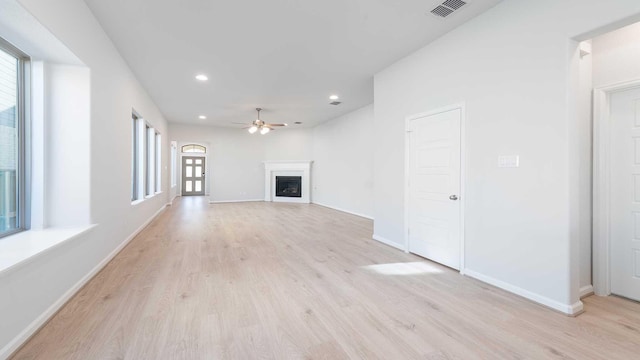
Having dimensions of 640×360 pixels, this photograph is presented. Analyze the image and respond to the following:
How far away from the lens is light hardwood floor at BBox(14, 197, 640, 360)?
1.84 meters

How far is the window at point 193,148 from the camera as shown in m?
13.5

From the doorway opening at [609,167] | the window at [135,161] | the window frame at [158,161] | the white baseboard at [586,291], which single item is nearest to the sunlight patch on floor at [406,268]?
the white baseboard at [586,291]

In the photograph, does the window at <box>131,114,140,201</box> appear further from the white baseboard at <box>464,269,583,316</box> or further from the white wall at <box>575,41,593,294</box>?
the white wall at <box>575,41,593,294</box>

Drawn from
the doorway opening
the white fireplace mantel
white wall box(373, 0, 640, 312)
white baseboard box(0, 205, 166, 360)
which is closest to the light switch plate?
white wall box(373, 0, 640, 312)

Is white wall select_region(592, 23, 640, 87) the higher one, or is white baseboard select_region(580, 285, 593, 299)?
white wall select_region(592, 23, 640, 87)

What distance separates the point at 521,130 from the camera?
2.67 m

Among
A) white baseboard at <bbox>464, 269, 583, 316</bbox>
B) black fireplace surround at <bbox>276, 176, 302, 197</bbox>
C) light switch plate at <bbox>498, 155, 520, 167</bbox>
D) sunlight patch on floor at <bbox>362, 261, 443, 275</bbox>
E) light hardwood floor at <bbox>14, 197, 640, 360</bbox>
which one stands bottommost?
light hardwood floor at <bbox>14, 197, 640, 360</bbox>

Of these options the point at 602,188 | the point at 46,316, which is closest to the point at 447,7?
the point at 602,188

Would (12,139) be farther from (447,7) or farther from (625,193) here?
(625,193)

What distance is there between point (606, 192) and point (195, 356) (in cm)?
367

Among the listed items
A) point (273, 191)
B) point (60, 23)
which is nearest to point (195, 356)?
point (60, 23)

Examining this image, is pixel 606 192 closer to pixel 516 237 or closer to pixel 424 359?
pixel 516 237

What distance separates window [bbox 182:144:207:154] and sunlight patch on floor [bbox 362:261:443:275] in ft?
40.3

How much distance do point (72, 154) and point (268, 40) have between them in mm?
2455
